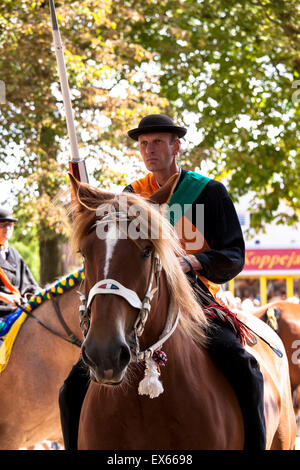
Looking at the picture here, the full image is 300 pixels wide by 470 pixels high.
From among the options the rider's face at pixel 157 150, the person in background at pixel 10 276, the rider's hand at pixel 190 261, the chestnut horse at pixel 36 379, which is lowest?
the chestnut horse at pixel 36 379

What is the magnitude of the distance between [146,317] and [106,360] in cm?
32

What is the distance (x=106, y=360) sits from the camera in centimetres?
246

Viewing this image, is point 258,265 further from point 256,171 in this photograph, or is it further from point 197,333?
point 197,333

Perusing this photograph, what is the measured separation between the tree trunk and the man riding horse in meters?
10.2

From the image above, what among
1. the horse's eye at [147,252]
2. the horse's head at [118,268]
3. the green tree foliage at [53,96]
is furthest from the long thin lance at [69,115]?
the green tree foliage at [53,96]

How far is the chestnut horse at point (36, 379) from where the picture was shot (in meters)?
6.09

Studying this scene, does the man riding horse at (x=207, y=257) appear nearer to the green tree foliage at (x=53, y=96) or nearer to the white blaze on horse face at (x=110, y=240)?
the white blaze on horse face at (x=110, y=240)

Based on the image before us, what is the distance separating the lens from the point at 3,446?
19.8 feet

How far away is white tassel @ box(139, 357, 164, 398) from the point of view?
2859 millimetres

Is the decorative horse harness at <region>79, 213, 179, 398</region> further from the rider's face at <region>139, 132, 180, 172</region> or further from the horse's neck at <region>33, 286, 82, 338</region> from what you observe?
the horse's neck at <region>33, 286, 82, 338</region>

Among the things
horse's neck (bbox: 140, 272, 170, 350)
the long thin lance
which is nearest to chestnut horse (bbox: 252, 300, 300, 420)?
the long thin lance

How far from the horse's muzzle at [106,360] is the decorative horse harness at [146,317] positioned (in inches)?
7.6

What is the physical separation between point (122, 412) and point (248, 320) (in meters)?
2.46

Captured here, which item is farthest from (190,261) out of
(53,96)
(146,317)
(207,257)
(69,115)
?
(53,96)
